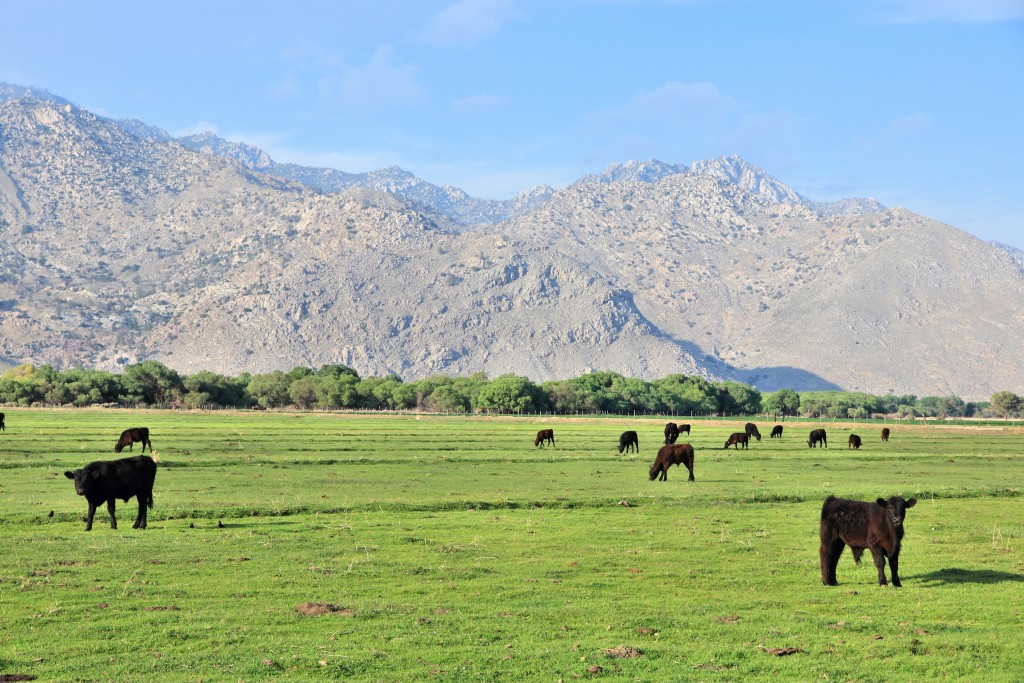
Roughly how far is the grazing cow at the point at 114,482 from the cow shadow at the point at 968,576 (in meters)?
18.3

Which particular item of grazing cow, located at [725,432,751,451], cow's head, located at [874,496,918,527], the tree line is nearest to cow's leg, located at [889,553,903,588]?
cow's head, located at [874,496,918,527]

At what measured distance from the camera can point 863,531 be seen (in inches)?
746

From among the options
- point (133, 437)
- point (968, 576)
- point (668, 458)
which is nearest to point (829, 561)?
point (968, 576)

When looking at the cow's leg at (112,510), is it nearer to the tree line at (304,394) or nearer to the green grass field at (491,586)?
the green grass field at (491,586)

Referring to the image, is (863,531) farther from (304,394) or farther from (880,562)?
(304,394)

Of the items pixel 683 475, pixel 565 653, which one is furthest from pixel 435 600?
pixel 683 475

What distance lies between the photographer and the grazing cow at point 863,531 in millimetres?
18453

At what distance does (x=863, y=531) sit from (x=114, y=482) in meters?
17.8

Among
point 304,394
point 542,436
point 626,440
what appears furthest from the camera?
point 304,394

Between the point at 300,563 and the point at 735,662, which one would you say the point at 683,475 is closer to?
the point at 300,563

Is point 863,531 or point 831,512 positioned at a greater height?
point 831,512

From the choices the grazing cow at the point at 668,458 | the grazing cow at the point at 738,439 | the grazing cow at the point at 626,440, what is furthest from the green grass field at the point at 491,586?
the grazing cow at the point at 738,439

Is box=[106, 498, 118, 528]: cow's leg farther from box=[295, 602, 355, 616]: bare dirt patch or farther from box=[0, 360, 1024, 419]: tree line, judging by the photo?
box=[0, 360, 1024, 419]: tree line

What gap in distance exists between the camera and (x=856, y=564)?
20.7 m
